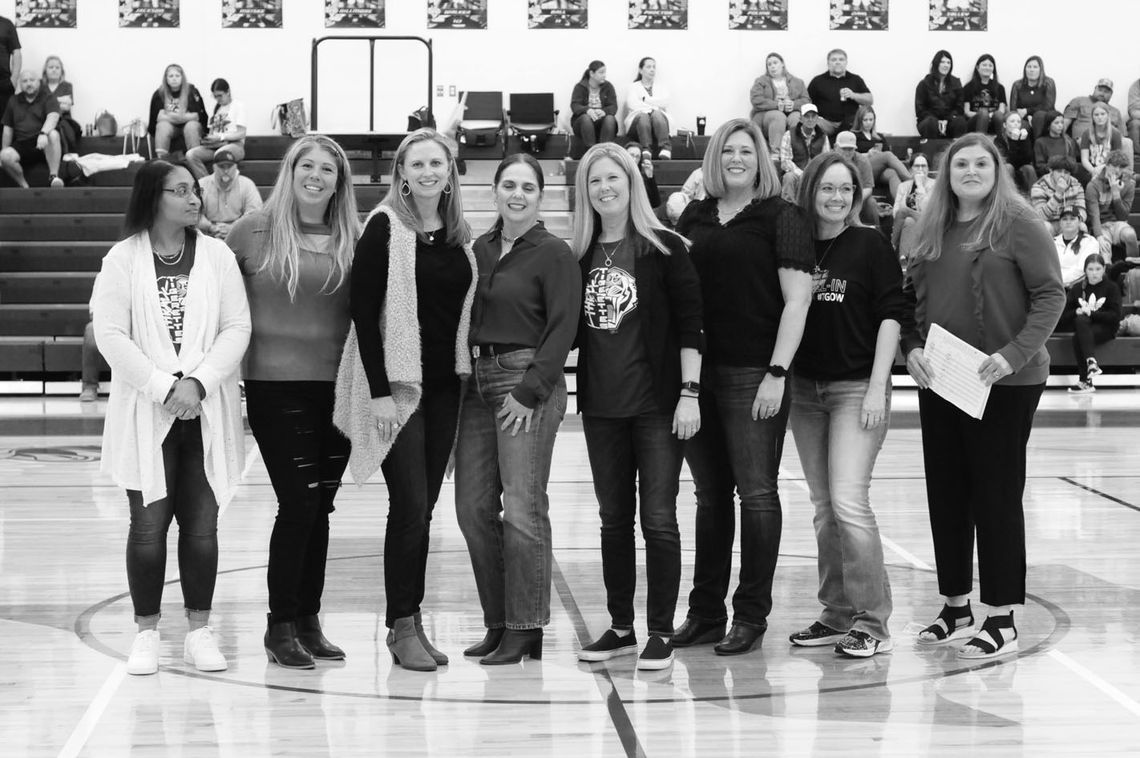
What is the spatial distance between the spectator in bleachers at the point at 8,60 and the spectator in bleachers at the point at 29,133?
402mm

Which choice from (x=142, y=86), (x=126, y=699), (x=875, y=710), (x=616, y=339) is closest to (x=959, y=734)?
(x=875, y=710)

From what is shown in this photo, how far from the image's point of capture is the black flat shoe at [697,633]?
4.54m

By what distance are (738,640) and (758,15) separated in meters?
13.8

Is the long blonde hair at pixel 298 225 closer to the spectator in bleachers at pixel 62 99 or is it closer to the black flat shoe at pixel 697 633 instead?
the black flat shoe at pixel 697 633

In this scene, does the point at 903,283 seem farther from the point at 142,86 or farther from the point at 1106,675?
the point at 142,86

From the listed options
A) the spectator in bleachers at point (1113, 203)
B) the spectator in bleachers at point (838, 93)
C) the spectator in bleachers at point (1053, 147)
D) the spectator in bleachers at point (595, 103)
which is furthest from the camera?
the spectator in bleachers at point (838, 93)

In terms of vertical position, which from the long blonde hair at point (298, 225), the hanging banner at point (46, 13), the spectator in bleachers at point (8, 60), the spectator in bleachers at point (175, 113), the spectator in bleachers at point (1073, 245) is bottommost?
the spectator in bleachers at point (1073, 245)

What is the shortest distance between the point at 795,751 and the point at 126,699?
5.86ft

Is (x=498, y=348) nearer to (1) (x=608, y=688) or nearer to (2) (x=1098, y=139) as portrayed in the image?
(1) (x=608, y=688)

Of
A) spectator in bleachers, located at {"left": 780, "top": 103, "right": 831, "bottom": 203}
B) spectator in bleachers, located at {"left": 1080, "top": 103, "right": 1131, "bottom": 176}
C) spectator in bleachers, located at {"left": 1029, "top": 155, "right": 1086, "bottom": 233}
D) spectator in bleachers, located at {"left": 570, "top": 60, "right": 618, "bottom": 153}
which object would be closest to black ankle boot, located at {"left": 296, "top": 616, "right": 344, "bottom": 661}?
spectator in bleachers, located at {"left": 1029, "top": 155, "right": 1086, "bottom": 233}

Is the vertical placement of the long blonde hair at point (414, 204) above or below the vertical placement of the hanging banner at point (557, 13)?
below

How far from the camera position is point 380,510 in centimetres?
698

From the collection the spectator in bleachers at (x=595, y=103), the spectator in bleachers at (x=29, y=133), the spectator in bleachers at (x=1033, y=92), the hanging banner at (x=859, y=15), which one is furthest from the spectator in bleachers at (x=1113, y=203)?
the spectator in bleachers at (x=29, y=133)

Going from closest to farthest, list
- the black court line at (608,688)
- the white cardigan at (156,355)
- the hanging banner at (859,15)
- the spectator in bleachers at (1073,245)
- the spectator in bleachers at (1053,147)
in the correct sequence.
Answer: the black court line at (608,688) < the white cardigan at (156,355) < the spectator in bleachers at (1073,245) < the spectator in bleachers at (1053,147) < the hanging banner at (859,15)
